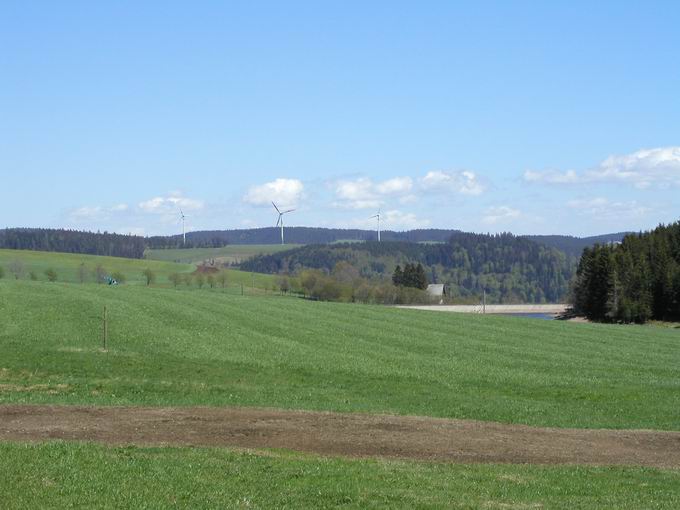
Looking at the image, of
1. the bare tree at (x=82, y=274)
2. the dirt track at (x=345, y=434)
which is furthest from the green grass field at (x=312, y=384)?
the bare tree at (x=82, y=274)

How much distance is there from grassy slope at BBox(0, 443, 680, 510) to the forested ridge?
91935 millimetres

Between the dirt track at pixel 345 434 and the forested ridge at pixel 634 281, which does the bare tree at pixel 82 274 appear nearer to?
the forested ridge at pixel 634 281

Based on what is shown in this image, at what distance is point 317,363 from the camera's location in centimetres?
3772

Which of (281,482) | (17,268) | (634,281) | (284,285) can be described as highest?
(17,268)

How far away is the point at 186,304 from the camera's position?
60.1m

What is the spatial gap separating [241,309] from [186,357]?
74.4 ft

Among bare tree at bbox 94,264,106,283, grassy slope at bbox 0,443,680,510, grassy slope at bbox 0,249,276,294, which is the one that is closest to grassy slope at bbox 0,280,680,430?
grassy slope at bbox 0,443,680,510

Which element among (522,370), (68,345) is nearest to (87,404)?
(68,345)

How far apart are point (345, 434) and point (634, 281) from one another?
91734mm

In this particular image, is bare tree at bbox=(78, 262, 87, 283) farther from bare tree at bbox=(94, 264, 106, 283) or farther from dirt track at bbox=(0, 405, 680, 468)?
dirt track at bbox=(0, 405, 680, 468)

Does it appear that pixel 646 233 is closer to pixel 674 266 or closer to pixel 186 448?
pixel 674 266

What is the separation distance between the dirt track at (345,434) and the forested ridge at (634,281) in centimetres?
8552

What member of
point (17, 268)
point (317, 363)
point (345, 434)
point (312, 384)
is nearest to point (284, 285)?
point (17, 268)

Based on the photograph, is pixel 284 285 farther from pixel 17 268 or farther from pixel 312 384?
pixel 312 384
